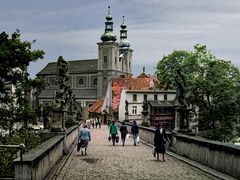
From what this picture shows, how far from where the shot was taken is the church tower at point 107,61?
450 feet

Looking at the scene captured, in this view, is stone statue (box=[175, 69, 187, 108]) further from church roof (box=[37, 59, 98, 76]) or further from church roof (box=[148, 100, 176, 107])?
church roof (box=[37, 59, 98, 76])

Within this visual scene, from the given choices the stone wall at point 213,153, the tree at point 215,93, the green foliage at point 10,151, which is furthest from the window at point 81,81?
the green foliage at point 10,151

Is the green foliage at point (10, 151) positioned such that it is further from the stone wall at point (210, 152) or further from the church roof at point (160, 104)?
the church roof at point (160, 104)

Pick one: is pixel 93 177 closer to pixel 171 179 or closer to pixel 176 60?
pixel 171 179

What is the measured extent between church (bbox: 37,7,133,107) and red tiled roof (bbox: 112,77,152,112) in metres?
26.3

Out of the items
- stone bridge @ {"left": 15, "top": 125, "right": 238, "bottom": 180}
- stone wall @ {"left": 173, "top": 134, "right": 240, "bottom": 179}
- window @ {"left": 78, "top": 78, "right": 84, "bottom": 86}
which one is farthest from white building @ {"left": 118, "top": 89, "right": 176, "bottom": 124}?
stone bridge @ {"left": 15, "top": 125, "right": 238, "bottom": 180}

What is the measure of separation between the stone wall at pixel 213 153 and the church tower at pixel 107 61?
116 meters

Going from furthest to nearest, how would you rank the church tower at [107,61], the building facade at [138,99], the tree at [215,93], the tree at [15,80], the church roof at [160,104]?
1. the church tower at [107,61]
2. the building facade at [138,99]
3. the church roof at [160,104]
4. the tree at [215,93]
5. the tree at [15,80]

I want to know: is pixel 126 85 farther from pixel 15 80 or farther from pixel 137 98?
pixel 15 80

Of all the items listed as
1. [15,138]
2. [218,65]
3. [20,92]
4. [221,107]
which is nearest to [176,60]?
[218,65]

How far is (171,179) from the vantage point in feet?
45.3

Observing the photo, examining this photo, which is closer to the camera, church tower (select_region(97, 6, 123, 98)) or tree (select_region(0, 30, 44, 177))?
tree (select_region(0, 30, 44, 177))

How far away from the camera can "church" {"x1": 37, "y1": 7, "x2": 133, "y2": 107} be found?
138m

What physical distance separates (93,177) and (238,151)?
4306mm
